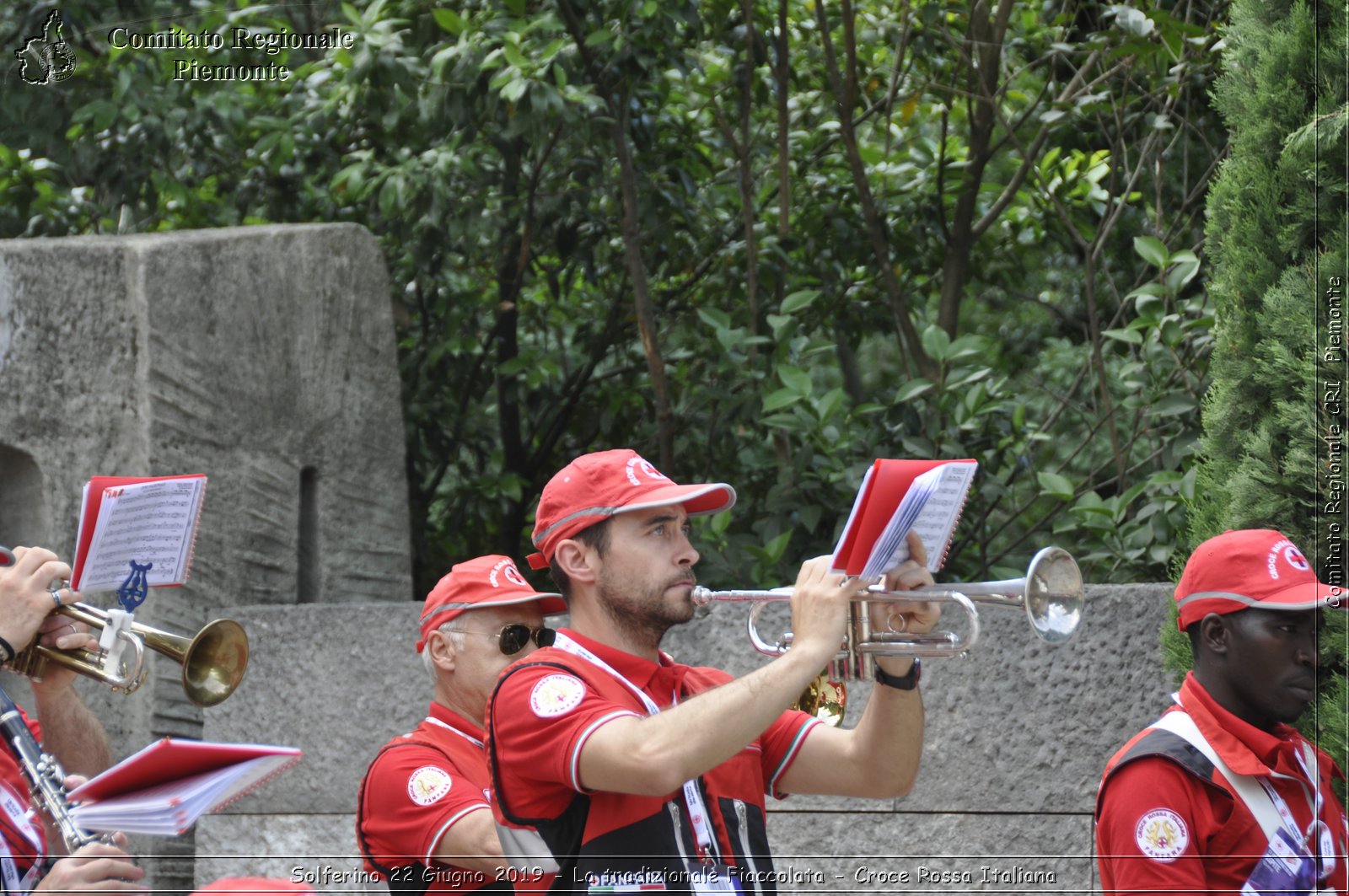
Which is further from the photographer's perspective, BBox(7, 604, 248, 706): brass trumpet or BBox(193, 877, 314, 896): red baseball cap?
BBox(7, 604, 248, 706): brass trumpet

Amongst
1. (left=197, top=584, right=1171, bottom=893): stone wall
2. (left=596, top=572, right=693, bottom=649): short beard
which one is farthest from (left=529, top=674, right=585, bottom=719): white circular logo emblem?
(left=197, top=584, right=1171, bottom=893): stone wall

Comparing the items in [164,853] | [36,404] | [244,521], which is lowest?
[164,853]

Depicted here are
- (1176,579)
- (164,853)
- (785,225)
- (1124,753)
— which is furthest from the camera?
(785,225)

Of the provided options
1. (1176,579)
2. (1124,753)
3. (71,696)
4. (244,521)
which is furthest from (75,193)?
(1124,753)

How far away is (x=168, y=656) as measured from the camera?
11.3 ft

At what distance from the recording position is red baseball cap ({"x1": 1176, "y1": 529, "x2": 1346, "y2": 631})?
2.86 m

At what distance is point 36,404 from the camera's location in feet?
17.2

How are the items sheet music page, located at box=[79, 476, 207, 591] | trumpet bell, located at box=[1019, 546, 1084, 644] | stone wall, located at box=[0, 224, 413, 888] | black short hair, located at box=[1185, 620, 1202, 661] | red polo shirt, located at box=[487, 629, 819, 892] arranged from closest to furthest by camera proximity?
red polo shirt, located at box=[487, 629, 819, 892], trumpet bell, located at box=[1019, 546, 1084, 644], black short hair, located at box=[1185, 620, 1202, 661], sheet music page, located at box=[79, 476, 207, 591], stone wall, located at box=[0, 224, 413, 888]

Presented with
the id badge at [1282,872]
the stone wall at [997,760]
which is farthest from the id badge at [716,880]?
the stone wall at [997,760]

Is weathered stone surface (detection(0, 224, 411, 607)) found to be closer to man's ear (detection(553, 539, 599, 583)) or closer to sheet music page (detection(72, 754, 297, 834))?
man's ear (detection(553, 539, 599, 583))

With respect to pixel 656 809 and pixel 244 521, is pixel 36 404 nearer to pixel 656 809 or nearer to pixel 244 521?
pixel 244 521

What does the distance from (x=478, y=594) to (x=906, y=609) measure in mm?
1360

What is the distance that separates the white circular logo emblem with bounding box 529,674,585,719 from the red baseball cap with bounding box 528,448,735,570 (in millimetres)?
335

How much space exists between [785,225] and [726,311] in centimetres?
50
